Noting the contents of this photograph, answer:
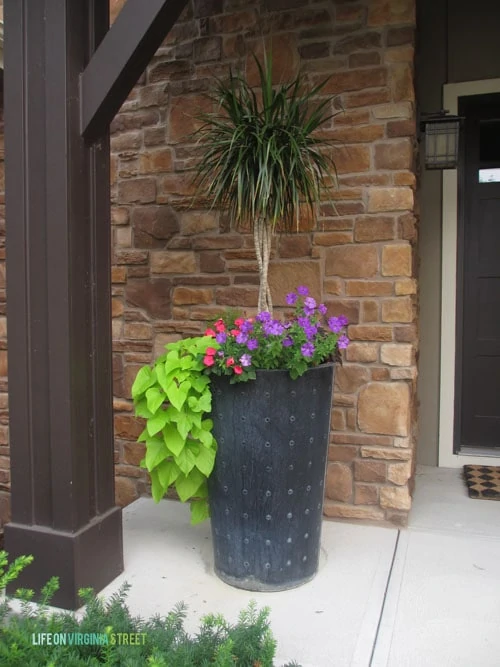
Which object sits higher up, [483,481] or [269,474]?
[269,474]

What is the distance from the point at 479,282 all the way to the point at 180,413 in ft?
7.60

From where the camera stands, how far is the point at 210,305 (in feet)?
10.7

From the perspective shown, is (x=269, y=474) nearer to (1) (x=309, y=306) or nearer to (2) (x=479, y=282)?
(1) (x=309, y=306)

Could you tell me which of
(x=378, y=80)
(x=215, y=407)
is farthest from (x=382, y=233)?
(x=215, y=407)

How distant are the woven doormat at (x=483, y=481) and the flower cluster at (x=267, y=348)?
1535 millimetres

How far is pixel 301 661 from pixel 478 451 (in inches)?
87.8

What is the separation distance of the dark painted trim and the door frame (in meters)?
2.09

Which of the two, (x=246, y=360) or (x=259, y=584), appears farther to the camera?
(x=259, y=584)

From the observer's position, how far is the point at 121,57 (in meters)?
2.06

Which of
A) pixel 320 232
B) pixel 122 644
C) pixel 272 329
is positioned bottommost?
pixel 122 644

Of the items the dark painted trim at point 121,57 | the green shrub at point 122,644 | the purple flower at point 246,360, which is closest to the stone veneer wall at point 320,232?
the purple flower at point 246,360

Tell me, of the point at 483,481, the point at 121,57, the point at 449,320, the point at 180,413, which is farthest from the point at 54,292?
the point at 483,481

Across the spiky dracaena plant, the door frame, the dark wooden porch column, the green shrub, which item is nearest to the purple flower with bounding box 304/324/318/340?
the spiky dracaena plant

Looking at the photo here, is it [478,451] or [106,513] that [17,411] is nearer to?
[106,513]
